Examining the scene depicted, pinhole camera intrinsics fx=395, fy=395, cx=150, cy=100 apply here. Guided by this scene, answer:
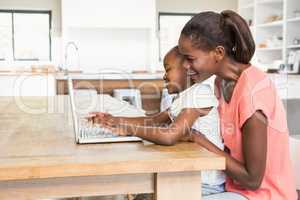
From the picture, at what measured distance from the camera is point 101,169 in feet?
2.77

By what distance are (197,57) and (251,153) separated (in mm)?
325

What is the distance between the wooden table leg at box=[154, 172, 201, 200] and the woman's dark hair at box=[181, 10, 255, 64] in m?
0.43

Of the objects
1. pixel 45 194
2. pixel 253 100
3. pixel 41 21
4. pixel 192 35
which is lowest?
pixel 45 194

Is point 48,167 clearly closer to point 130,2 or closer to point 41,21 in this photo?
point 130,2

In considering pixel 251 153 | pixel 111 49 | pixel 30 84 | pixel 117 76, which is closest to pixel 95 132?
pixel 251 153

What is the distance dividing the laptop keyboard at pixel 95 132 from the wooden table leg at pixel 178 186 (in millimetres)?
250

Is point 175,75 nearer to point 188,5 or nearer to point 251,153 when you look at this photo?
point 251,153

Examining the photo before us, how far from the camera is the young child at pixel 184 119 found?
103 centimetres

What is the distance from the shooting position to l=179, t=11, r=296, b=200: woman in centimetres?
113

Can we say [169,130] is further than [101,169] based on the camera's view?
Yes

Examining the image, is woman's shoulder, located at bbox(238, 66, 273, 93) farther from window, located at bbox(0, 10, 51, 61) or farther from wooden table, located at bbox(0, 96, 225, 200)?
window, located at bbox(0, 10, 51, 61)

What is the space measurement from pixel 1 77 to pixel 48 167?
369cm

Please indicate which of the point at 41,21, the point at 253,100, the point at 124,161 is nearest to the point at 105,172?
the point at 124,161

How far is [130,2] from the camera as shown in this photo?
4.98 metres
